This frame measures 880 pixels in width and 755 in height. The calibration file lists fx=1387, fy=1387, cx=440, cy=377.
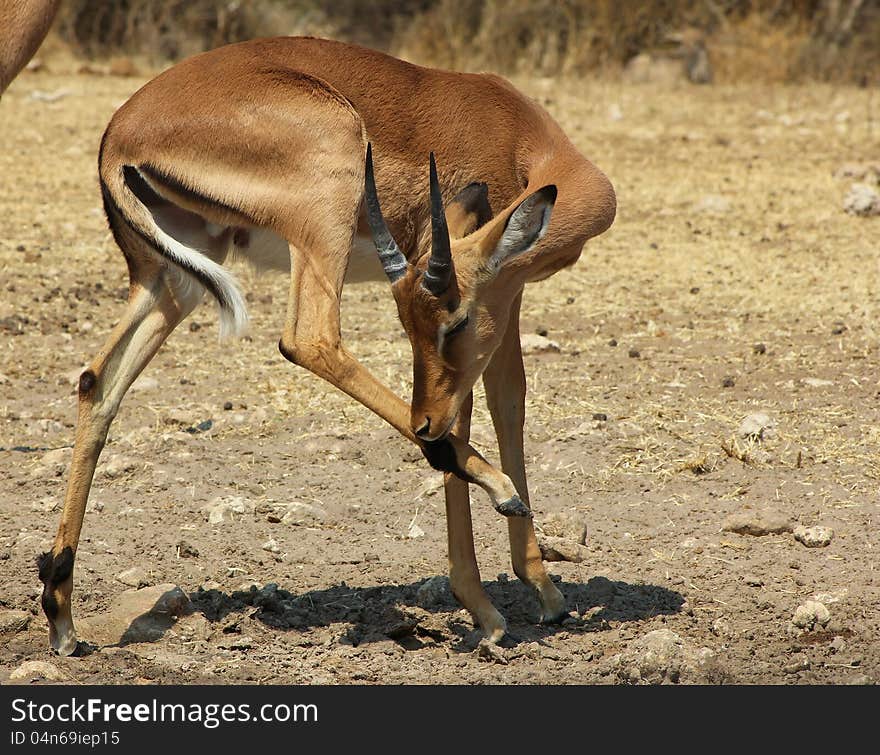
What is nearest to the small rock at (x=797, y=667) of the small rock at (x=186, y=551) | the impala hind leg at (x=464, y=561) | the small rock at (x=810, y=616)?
the small rock at (x=810, y=616)

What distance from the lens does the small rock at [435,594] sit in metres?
5.14

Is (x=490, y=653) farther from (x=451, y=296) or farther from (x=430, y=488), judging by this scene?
(x=430, y=488)

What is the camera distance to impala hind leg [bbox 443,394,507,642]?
4.87 m

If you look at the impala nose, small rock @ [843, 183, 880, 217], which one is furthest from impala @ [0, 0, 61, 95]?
small rock @ [843, 183, 880, 217]

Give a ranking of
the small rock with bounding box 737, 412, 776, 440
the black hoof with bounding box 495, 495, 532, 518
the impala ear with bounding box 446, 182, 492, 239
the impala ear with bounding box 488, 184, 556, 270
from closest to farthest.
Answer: the black hoof with bounding box 495, 495, 532, 518 → the impala ear with bounding box 488, 184, 556, 270 → the impala ear with bounding box 446, 182, 492, 239 → the small rock with bounding box 737, 412, 776, 440

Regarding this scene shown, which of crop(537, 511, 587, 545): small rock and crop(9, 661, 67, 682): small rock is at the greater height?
crop(537, 511, 587, 545): small rock

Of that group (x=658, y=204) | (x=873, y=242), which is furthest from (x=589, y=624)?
(x=658, y=204)

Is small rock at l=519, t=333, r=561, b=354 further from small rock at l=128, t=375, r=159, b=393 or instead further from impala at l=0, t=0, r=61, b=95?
impala at l=0, t=0, r=61, b=95

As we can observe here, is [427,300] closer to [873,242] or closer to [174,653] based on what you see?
[174,653]

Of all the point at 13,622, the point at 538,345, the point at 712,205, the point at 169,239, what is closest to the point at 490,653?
the point at 13,622

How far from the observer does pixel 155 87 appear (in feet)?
16.0

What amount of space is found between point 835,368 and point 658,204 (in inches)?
167

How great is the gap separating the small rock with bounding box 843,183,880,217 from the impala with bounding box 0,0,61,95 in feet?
23.2

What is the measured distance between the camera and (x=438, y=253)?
4246mm
